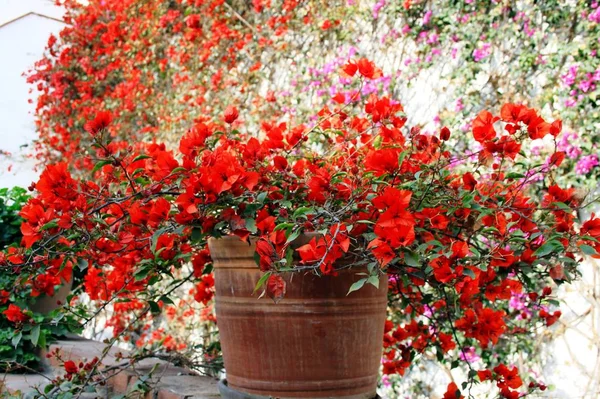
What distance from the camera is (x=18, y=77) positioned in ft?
20.5

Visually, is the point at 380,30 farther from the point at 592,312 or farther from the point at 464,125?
the point at 592,312

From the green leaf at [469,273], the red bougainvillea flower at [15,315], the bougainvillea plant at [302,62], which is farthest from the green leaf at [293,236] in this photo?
the bougainvillea plant at [302,62]

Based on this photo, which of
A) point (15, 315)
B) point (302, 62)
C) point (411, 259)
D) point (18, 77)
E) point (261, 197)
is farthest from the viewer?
point (18, 77)

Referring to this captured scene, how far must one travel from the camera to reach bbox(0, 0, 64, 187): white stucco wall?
611cm

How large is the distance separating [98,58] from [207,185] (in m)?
4.92

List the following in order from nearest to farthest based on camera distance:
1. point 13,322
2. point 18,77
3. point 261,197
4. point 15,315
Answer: point 261,197 < point 15,315 < point 13,322 < point 18,77

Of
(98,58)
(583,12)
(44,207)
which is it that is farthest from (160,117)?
(44,207)

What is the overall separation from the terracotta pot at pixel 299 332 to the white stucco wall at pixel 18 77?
506cm

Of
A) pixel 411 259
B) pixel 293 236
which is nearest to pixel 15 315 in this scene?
pixel 293 236

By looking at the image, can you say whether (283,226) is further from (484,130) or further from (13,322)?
(13,322)

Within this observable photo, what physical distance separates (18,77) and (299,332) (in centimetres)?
561

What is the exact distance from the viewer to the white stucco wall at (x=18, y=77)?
6109mm

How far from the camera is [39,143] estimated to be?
5.96 m

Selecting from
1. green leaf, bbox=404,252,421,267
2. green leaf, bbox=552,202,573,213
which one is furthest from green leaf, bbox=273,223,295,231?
green leaf, bbox=552,202,573,213
